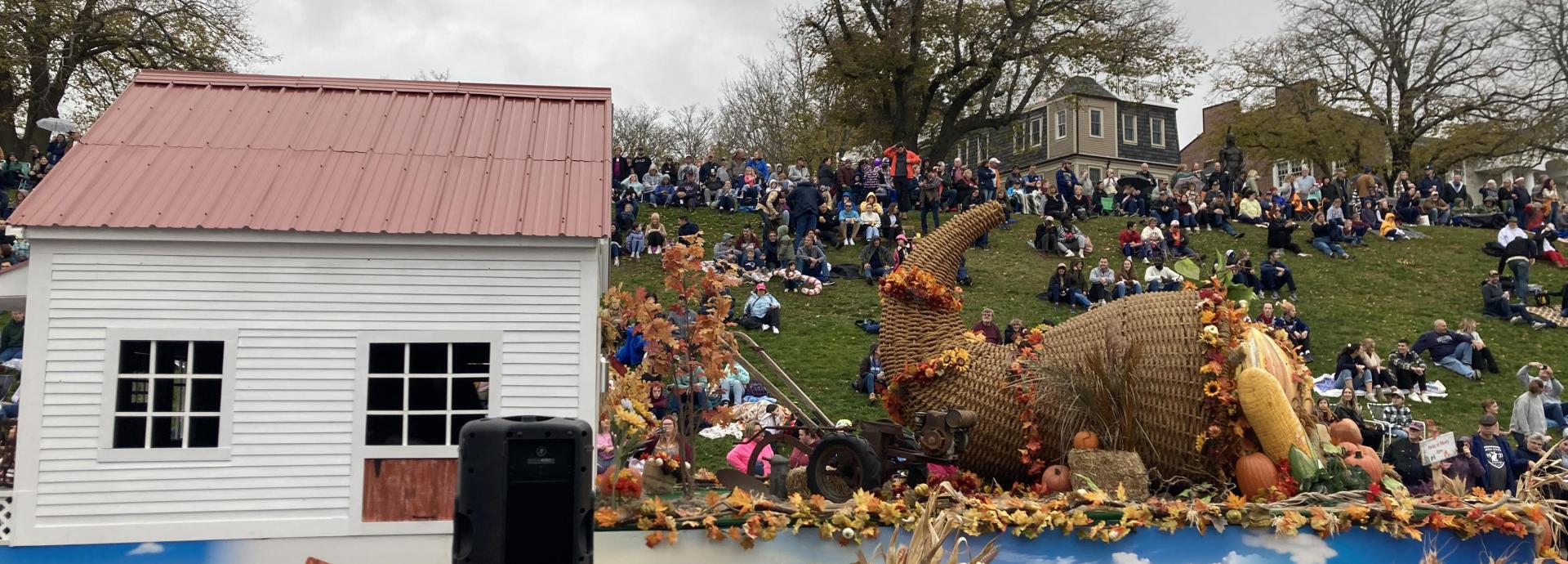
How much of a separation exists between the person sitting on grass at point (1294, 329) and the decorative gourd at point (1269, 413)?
1040 cm

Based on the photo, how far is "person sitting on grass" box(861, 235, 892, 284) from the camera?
21.7 metres

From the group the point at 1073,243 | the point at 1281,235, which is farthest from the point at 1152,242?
the point at 1281,235

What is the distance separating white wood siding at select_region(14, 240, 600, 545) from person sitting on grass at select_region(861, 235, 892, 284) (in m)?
13.6

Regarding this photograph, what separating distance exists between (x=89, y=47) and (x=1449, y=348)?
3379 cm

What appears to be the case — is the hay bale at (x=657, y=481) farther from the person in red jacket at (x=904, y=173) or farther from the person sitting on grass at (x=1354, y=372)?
the person in red jacket at (x=904, y=173)

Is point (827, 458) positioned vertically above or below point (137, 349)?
below

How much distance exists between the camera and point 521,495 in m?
4.93

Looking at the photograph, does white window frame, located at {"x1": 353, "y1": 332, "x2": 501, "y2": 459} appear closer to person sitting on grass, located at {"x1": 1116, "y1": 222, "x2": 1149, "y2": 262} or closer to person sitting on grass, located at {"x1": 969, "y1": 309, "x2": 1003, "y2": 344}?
person sitting on grass, located at {"x1": 969, "y1": 309, "x2": 1003, "y2": 344}

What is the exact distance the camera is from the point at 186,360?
822 centimetres

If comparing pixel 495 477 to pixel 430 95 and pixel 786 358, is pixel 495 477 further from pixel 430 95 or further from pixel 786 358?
pixel 786 358

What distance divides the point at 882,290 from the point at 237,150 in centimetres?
567

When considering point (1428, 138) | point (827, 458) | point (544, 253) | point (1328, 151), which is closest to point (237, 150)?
point (544, 253)

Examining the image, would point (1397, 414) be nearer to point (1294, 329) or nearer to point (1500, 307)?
point (1294, 329)

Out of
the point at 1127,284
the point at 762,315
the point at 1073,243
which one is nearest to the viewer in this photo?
the point at 762,315
